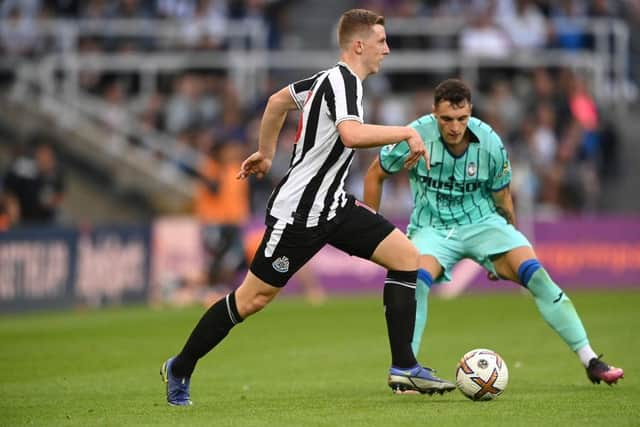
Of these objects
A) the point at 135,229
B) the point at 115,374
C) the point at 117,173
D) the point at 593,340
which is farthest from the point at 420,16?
the point at 115,374

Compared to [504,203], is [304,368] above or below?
below

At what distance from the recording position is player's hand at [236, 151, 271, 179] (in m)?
8.65

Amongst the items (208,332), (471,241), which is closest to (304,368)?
(471,241)

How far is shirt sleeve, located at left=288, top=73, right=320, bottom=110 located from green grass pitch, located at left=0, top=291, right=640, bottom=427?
2.04m

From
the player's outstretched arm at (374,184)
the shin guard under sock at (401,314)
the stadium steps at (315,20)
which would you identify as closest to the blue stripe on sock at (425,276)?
the player's outstretched arm at (374,184)

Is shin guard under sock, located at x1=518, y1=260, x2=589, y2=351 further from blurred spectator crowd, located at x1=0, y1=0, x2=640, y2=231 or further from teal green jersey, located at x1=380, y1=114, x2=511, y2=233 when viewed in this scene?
blurred spectator crowd, located at x1=0, y1=0, x2=640, y2=231

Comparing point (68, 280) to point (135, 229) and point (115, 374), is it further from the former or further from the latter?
point (115, 374)

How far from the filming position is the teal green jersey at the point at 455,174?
949cm

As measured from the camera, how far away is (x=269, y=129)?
340 inches

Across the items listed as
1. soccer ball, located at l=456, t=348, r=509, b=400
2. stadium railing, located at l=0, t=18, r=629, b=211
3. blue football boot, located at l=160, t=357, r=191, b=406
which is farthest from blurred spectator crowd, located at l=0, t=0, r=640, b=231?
soccer ball, located at l=456, t=348, r=509, b=400

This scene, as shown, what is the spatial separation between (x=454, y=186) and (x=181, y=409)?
2.85m

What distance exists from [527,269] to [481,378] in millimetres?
1308

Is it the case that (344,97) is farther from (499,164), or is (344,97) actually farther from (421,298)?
(421,298)

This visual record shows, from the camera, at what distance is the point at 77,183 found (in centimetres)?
2317
